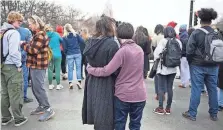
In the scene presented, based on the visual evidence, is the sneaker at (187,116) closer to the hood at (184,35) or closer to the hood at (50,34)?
the hood at (184,35)

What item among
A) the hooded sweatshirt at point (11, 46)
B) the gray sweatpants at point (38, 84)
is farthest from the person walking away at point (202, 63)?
the hooded sweatshirt at point (11, 46)

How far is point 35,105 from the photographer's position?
241 inches

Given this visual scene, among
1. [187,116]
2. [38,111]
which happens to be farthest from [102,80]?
[187,116]

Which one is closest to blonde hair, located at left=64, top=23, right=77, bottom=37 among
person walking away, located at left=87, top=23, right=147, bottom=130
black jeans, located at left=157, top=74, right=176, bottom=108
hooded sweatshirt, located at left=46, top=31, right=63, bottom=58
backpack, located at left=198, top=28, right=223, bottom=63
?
hooded sweatshirt, located at left=46, top=31, right=63, bottom=58

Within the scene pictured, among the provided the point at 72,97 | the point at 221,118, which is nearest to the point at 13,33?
the point at 72,97

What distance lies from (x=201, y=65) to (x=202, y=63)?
5cm

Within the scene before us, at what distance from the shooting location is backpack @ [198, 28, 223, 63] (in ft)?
15.9

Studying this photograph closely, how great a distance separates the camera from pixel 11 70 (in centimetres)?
461

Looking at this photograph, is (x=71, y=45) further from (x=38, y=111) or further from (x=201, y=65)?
(x=201, y=65)

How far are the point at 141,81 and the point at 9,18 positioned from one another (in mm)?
2533

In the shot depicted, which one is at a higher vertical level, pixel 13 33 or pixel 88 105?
pixel 13 33

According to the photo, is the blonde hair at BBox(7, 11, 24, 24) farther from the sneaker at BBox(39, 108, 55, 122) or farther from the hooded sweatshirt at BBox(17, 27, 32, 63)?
the sneaker at BBox(39, 108, 55, 122)

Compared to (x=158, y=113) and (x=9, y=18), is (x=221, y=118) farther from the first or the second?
(x=9, y=18)

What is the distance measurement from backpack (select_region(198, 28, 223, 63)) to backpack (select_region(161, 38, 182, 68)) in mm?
598
